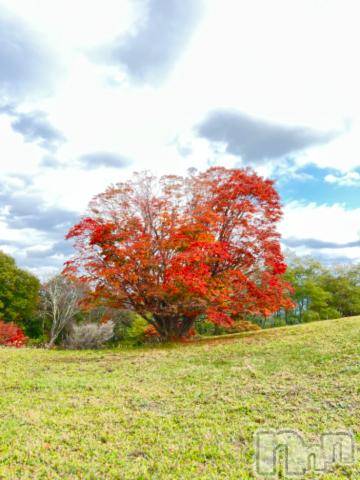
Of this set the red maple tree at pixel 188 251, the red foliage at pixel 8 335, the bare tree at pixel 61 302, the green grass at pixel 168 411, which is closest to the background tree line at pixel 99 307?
the bare tree at pixel 61 302

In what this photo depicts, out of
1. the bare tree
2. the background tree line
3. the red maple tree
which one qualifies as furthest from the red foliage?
the red maple tree

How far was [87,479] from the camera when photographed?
11.2ft

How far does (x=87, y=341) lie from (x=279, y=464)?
19195 mm

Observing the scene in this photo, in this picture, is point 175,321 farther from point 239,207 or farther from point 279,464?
point 279,464

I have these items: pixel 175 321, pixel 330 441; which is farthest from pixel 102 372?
pixel 175 321

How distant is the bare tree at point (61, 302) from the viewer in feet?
88.4

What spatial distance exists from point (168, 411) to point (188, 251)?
7246 mm

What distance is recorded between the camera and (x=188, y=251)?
12.2 metres

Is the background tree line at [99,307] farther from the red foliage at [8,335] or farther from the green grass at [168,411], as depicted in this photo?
the green grass at [168,411]

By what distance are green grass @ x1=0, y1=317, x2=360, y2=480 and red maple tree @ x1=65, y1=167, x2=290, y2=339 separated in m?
3.66

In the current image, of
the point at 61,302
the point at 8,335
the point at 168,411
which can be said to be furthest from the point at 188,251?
the point at 61,302

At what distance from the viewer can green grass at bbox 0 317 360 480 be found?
12.1 ft

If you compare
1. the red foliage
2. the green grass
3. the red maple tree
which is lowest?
the red foliage

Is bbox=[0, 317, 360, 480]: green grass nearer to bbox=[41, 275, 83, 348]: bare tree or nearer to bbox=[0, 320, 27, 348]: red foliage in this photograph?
bbox=[0, 320, 27, 348]: red foliage
